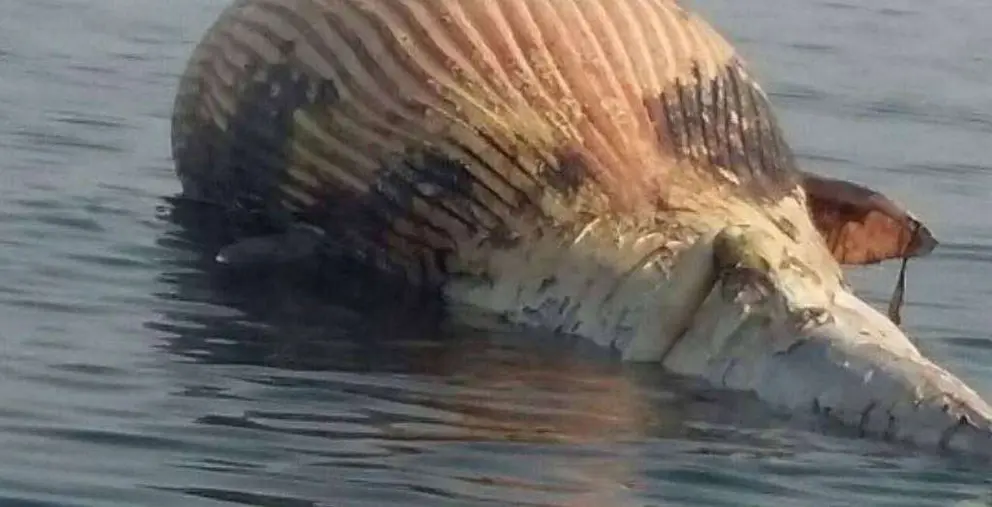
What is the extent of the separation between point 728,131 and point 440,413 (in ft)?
8.27

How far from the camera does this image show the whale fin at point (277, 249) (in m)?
10.6

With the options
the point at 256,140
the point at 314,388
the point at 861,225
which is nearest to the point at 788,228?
the point at 861,225

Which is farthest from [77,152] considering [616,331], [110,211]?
[616,331]

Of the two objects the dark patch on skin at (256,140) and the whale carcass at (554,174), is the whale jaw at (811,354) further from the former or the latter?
the dark patch on skin at (256,140)

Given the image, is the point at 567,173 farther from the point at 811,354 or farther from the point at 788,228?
the point at 811,354

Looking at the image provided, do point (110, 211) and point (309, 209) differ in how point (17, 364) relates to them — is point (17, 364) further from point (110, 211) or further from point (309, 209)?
point (110, 211)

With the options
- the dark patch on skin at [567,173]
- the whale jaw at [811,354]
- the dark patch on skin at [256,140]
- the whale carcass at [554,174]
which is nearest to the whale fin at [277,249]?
the whale carcass at [554,174]

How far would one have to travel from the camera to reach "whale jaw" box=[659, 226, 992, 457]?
27.6 ft

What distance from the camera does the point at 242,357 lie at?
359 inches

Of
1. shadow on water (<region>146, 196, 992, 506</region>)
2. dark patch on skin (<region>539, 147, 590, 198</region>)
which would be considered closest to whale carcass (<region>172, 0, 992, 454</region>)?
dark patch on skin (<region>539, 147, 590, 198</region>)

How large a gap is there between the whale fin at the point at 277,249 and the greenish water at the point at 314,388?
0.34ft

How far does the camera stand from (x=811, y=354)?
8.87 meters

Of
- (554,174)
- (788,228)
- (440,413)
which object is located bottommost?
(440,413)

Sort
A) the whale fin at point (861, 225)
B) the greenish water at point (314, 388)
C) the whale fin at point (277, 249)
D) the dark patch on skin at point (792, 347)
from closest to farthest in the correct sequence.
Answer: the greenish water at point (314, 388) → the dark patch on skin at point (792, 347) → the whale fin at point (277, 249) → the whale fin at point (861, 225)
